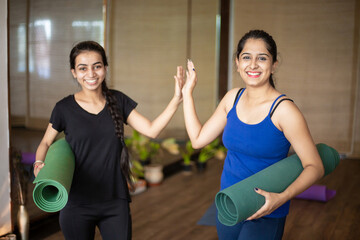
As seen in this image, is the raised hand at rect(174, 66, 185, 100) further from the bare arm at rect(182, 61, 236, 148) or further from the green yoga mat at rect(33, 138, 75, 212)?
the green yoga mat at rect(33, 138, 75, 212)

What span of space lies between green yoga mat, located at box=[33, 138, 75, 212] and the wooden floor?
4.73 ft

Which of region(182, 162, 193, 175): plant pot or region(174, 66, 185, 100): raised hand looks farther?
region(182, 162, 193, 175): plant pot

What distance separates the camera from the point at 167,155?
4.80 metres

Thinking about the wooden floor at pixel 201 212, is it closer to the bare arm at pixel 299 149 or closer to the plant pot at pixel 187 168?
the plant pot at pixel 187 168

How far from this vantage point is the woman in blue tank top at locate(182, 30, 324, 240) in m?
1.40

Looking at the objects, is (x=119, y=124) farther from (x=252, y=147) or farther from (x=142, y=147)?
(x=142, y=147)

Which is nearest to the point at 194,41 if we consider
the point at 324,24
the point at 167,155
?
the point at 167,155

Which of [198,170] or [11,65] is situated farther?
[198,170]

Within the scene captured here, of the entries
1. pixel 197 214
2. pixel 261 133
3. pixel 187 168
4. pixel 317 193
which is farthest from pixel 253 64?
pixel 187 168

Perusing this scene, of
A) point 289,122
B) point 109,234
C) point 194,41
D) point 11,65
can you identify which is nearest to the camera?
point 289,122

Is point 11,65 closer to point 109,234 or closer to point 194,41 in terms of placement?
point 109,234

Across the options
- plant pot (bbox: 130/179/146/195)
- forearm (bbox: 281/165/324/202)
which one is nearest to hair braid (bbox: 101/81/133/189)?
forearm (bbox: 281/165/324/202)

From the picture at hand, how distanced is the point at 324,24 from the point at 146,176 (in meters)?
3.35

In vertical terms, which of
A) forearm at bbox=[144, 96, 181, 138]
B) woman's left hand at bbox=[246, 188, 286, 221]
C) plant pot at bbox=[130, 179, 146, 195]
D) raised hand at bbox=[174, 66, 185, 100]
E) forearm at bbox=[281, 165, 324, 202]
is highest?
raised hand at bbox=[174, 66, 185, 100]
